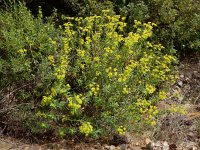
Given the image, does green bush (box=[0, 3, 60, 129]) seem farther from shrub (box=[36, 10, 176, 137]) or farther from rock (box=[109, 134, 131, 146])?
rock (box=[109, 134, 131, 146])

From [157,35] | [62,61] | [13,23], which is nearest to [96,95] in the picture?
[62,61]

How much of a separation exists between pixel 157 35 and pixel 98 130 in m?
2.46

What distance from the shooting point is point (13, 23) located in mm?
4902

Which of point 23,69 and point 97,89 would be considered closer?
point 97,89

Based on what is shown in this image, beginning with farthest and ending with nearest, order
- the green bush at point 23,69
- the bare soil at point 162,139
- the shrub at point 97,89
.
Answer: the green bush at point 23,69, the bare soil at point 162,139, the shrub at point 97,89

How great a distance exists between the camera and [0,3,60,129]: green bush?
4.42 metres

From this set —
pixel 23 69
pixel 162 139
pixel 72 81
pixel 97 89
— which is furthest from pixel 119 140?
pixel 23 69

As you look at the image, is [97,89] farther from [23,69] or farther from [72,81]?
[23,69]

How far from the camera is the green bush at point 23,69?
14.5 feet

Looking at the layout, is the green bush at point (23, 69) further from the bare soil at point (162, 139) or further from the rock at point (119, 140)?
the rock at point (119, 140)

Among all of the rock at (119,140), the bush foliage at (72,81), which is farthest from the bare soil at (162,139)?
the bush foliage at (72,81)

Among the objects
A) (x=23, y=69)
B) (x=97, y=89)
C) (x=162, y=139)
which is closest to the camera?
(x=97, y=89)

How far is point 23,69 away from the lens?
14.6 ft

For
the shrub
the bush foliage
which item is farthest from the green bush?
the shrub
